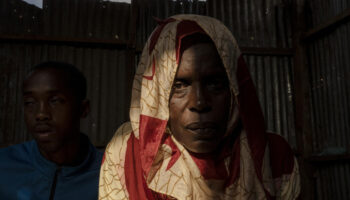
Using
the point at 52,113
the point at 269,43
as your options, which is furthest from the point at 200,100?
the point at 269,43

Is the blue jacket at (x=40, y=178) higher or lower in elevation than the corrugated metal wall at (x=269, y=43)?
lower

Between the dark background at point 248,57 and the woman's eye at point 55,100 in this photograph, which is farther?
the dark background at point 248,57

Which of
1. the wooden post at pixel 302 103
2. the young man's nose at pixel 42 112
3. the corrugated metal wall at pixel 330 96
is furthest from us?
the wooden post at pixel 302 103

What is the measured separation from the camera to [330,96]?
3.91 m

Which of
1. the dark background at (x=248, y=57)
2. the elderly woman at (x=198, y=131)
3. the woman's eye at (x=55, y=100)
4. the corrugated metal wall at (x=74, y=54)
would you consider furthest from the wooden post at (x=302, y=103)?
the woman's eye at (x=55, y=100)

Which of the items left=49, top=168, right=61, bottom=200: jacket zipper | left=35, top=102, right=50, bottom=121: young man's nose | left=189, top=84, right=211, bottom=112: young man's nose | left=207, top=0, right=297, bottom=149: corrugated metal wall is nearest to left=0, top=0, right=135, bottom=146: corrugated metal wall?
left=207, top=0, right=297, bottom=149: corrugated metal wall

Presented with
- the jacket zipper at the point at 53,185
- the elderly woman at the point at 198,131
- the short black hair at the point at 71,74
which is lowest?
the jacket zipper at the point at 53,185

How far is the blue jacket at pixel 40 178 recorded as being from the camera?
1.89 metres

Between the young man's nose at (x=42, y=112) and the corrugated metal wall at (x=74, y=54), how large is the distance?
2162mm

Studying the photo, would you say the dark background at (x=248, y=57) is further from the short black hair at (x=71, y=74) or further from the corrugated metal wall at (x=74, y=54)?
the short black hair at (x=71, y=74)

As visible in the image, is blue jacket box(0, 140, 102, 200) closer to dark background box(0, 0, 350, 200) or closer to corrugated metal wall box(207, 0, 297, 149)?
dark background box(0, 0, 350, 200)

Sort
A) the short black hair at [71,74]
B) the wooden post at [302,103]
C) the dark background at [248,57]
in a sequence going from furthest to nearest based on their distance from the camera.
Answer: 1. the wooden post at [302,103]
2. the dark background at [248,57]
3. the short black hair at [71,74]

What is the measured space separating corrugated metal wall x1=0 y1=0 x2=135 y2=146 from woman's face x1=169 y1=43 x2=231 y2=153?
2.81 meters

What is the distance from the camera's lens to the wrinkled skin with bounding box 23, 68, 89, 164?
1837 millimetres
